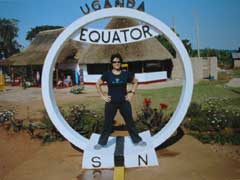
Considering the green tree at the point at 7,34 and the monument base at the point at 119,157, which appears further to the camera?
the green tree at the point at 7,34

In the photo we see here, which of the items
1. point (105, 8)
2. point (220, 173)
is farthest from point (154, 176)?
point (105, 8)

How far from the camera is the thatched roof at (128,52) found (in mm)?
26053

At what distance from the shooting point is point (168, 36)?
6.17 meters

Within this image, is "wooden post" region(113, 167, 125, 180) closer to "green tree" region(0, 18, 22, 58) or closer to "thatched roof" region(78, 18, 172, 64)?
"thatched roof" region(78, 18, 172, 64)

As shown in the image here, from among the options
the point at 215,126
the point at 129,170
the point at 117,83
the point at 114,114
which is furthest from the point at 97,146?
the point at 215,126

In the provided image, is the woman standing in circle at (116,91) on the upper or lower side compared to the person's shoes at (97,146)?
upper

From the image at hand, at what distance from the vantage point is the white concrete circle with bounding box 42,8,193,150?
602 cm

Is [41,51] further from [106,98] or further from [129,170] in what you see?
[129,170]

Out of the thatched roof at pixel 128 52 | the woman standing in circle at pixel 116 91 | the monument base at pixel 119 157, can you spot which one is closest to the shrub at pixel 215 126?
the monument base at pixel 119 157

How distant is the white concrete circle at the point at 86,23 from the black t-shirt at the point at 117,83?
0.95 metres

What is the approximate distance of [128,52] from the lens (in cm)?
2633

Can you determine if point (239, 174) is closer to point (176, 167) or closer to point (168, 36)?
point (176, 167)

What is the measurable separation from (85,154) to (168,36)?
7.99ft

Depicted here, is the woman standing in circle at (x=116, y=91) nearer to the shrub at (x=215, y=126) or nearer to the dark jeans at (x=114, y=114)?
the dark jeans at (x=114, y=114)
